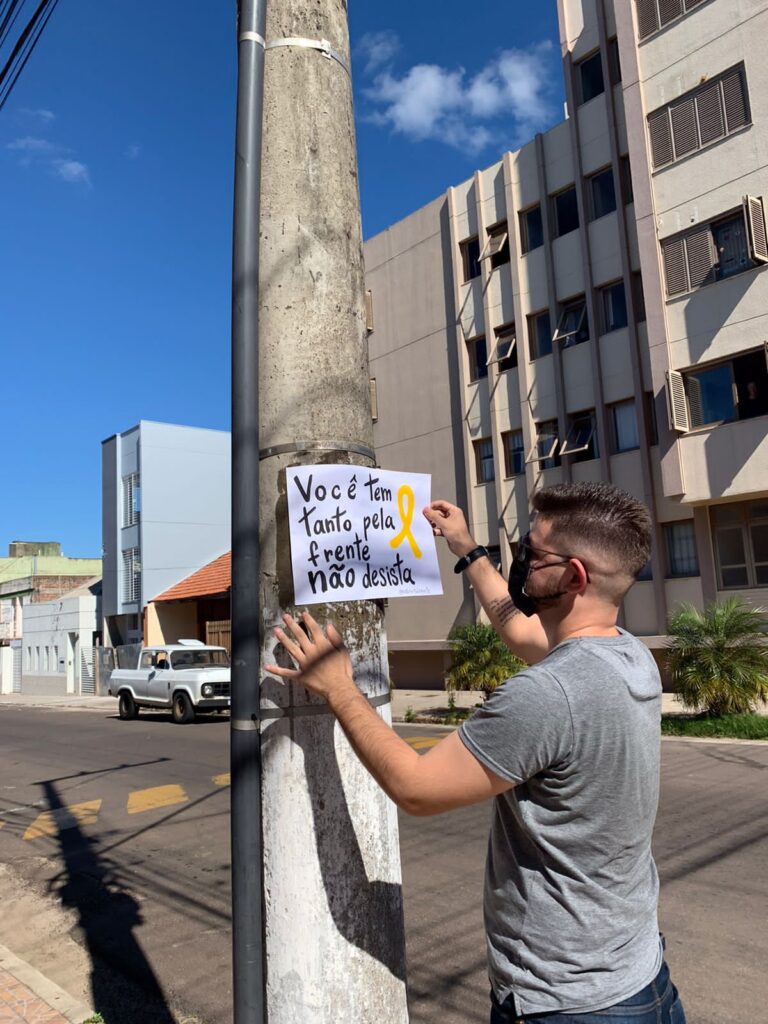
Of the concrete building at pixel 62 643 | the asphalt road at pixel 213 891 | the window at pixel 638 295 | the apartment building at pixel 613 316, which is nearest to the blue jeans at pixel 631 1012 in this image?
the asphalt road at pixel 213 891

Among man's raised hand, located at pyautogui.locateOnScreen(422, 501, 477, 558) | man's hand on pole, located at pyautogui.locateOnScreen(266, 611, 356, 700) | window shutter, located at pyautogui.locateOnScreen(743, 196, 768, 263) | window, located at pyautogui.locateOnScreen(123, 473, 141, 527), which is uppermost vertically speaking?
window shutter, located at pyautogui.locateOnScreen(743, 196, 768, 263)

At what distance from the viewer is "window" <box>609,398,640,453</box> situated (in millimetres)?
22250

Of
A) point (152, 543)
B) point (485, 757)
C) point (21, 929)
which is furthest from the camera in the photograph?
point (152, 543)

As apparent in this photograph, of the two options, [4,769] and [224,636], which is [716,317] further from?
[224,636]

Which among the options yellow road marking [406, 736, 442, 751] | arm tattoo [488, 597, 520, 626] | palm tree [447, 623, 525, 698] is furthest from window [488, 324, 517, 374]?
arm tattoo [488, 597, 520, 626]

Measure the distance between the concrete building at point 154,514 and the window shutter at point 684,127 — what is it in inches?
898

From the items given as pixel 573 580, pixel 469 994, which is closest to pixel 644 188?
pixel 469 994

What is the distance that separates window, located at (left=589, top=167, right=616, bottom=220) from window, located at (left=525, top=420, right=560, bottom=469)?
562 centimetres

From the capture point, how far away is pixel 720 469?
19312mm

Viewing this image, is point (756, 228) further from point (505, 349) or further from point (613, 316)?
point (505, 349)

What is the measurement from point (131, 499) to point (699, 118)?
88.5 feet

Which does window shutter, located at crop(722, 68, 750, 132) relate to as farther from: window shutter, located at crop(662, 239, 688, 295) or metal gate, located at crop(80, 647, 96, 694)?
metal gate, located at crop(80, 647, 96, 694)

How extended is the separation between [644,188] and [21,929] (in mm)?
20096

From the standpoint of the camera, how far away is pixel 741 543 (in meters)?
19.9
